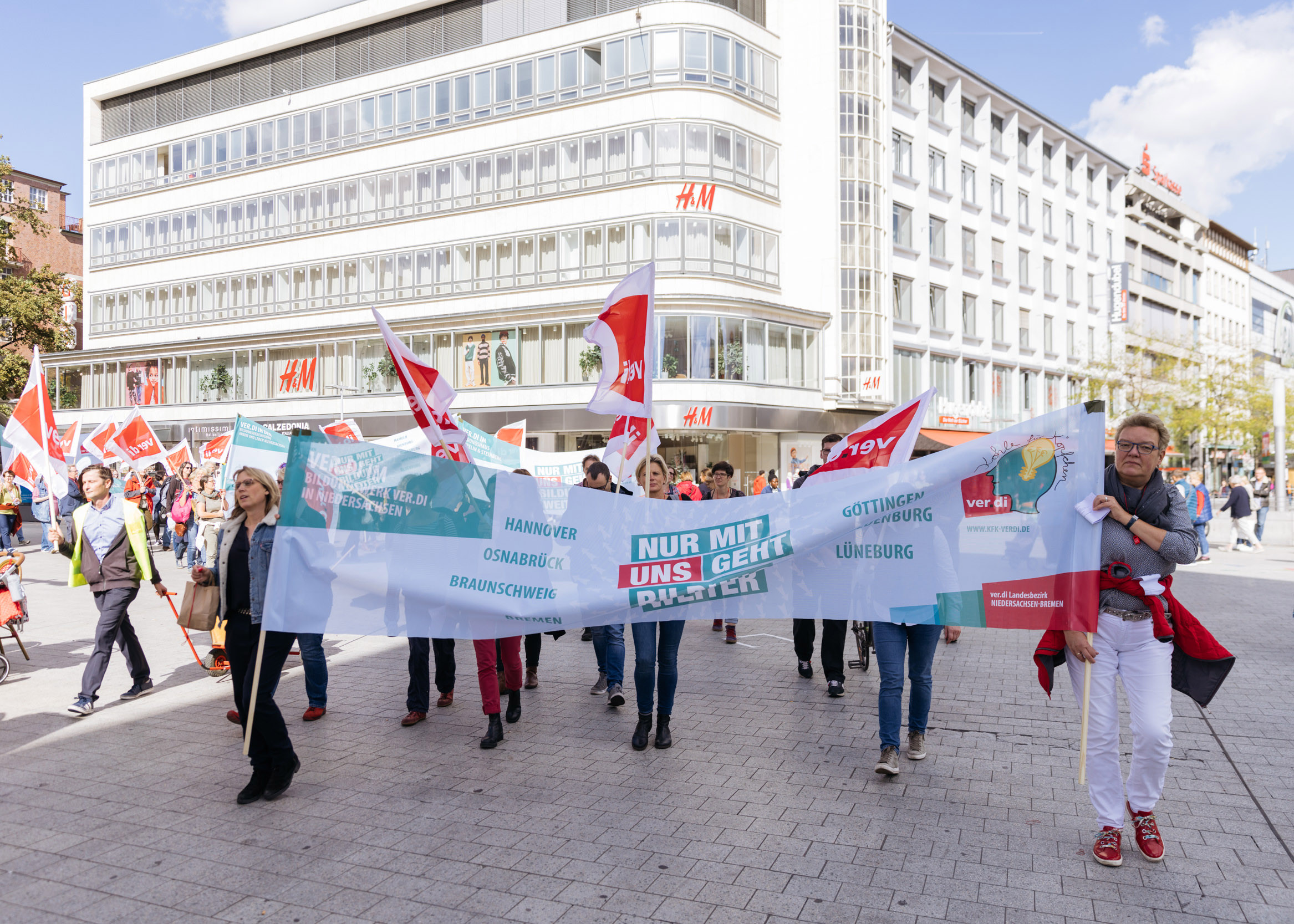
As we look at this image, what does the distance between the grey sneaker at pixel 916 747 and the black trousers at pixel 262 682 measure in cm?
399

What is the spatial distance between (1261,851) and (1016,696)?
340 centimetres

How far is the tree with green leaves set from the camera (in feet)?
107

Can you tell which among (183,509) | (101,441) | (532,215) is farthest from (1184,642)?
(532,215)

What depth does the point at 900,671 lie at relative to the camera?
19.8 feet

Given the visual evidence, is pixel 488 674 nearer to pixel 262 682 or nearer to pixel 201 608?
pixel 262 682

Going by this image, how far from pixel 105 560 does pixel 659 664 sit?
471cm

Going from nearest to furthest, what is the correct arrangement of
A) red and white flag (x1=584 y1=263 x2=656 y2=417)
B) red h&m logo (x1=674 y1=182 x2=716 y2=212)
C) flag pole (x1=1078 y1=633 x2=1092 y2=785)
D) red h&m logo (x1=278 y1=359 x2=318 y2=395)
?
flag pole (x1=1078 y1=633 x2=1092 y2=785)
red and white flag (x1=584 y1=263 x2=656 y2=417)
red h&m logo (x1=674 y1=182 x2=716 y2=212)
red h&m logo (x1=278 y1=359 x2=318 y2=395)

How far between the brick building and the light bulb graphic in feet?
208

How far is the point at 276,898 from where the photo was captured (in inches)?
169

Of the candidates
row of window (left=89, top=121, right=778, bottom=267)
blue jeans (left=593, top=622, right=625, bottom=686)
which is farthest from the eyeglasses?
row of window (left=89, top=121, right=778, bottom=267)

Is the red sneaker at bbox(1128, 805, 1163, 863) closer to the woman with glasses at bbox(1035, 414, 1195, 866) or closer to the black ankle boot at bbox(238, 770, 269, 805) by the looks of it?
the woman with glasses at bbox(1035, 414, 1195, 866)

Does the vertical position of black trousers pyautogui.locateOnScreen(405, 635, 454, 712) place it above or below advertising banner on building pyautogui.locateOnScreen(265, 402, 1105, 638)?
below

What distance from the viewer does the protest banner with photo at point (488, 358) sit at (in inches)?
1371

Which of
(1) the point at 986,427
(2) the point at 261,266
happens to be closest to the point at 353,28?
(2) the point at 261,266
